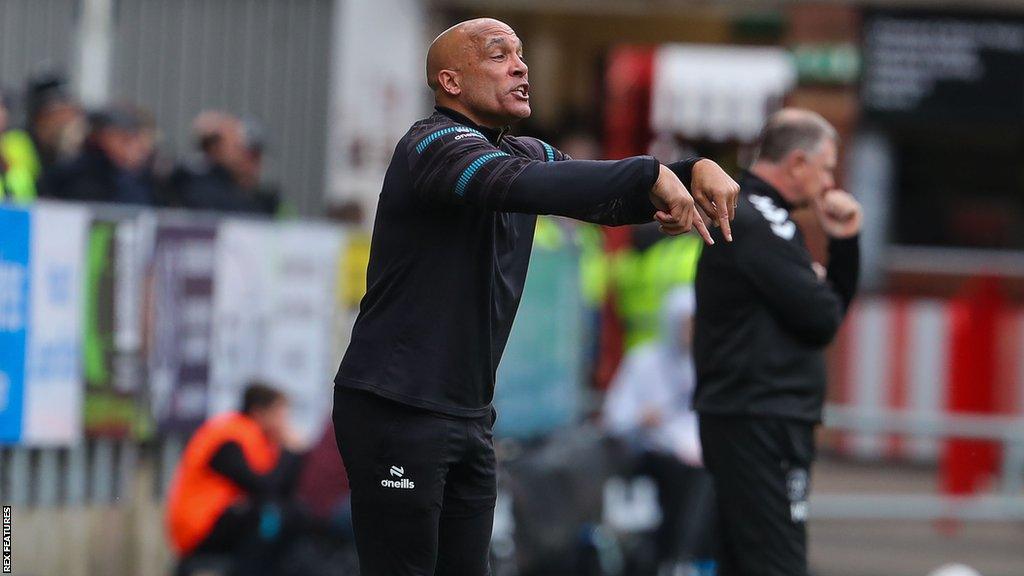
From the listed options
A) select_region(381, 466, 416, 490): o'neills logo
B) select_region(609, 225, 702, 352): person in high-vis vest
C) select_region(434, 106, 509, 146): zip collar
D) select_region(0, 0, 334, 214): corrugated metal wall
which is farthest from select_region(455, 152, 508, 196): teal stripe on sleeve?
select_region(0, 0, 334, 214): corrugated metal wall

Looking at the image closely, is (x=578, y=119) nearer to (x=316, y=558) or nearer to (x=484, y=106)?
(x=316, y=558)

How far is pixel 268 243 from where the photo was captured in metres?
10.2

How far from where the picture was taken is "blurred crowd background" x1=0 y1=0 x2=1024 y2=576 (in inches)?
372

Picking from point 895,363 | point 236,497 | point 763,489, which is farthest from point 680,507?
point 895,363

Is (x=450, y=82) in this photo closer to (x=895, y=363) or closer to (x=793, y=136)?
(x=793, y=136)

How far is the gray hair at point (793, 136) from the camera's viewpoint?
660cm

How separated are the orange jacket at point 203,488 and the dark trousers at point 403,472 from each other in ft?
14.3

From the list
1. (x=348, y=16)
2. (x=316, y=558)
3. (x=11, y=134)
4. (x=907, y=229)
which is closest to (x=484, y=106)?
(x=316, y=558)

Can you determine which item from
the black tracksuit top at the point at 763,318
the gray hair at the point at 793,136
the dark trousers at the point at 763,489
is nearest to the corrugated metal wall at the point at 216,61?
the gray hair at the point at 793,136

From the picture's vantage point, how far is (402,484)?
16.0 ft

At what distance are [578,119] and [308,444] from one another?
390 inches

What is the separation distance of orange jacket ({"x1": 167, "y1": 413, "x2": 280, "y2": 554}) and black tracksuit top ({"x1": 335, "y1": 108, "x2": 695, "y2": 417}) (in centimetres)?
449

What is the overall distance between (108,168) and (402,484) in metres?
5.37

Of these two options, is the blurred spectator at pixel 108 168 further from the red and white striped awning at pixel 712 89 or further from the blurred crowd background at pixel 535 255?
the red and white striped awning at pixel 712 89
